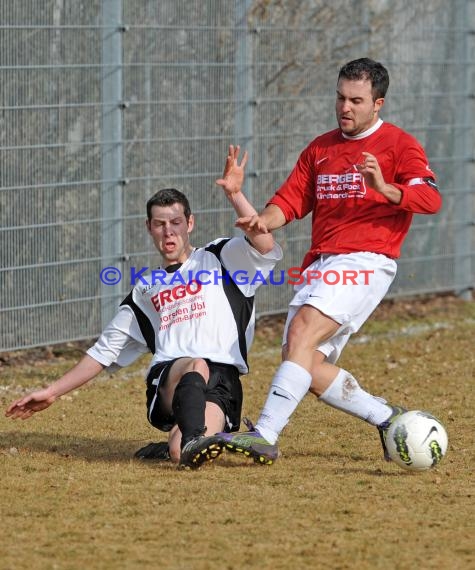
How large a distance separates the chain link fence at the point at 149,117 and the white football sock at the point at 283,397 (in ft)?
12.5

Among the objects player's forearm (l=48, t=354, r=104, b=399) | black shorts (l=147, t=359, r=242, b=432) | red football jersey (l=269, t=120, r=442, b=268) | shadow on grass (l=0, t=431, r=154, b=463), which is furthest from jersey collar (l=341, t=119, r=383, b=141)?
shadow on grass (l=0, t=431, r=154, b=463)

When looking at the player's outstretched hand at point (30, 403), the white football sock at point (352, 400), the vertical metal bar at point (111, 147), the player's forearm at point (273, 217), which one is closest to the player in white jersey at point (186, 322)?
the player's outstretched hand at point (30, 403)

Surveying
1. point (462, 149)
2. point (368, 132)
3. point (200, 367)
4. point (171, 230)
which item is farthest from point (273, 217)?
point (462, 149)

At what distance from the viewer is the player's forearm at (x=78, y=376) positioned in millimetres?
6875

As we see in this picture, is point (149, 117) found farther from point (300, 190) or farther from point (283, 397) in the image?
point (283, 397)

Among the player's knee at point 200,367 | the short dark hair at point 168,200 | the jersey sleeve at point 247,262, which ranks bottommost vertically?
the player's knee at point 200,367

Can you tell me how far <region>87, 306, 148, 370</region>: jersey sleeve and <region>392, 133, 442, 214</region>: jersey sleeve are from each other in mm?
1540

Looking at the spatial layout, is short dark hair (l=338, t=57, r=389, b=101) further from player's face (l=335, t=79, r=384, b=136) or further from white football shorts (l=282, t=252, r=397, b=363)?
white football shorts (l=282, t=252, r=397, b=363)

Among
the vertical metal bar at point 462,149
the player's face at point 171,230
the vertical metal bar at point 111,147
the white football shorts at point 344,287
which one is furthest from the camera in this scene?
the vertical metal bar at point 462,149

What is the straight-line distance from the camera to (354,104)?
6.99 meters

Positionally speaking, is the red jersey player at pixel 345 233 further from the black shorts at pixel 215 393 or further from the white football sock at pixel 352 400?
the black shorts at pixel 215 393

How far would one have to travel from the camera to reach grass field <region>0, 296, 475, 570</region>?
16.8 ft

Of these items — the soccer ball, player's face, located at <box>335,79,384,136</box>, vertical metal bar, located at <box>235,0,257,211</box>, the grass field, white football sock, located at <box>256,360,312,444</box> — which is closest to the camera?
the grass field

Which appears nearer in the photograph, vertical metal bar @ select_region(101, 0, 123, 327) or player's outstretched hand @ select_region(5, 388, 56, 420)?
player's outstretched hand @ select_region(5, 388, 56, 420)
